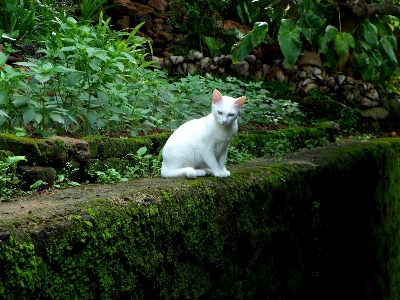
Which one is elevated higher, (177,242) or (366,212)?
(177,242)

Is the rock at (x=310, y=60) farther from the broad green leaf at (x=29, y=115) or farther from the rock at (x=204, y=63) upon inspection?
the broad green leaf at (x=29, y=115)

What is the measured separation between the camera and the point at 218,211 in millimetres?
3385

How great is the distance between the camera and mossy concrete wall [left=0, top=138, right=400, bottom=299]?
87.7 inches

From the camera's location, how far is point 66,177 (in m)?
3.86

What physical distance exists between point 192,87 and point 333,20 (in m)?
4.08

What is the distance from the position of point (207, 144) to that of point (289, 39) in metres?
4.03

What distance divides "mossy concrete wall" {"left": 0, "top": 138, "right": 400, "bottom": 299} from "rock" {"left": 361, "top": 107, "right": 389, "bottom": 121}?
15.0 ft

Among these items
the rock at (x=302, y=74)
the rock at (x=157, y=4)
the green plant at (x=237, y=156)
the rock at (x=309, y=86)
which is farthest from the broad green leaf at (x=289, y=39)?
the rock at (x=157, y=4)

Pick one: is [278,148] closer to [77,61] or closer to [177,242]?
[77,61]

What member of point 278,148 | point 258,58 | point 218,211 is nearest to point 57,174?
point 218,211

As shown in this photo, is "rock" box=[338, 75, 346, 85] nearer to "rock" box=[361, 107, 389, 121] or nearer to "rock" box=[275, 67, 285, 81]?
"rock" box=[361, 107, 389, 121]

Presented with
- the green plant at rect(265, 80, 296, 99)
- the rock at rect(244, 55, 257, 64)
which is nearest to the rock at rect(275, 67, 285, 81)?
the green plant at rect(265, 80, 296, 99)

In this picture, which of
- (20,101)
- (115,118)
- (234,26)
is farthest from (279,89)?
→ (20,101)

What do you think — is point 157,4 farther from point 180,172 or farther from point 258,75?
point 180,172
